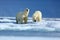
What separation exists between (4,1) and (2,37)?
99 cm

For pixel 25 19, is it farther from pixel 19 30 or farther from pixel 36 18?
pixel 19 30

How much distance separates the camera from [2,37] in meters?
0.69

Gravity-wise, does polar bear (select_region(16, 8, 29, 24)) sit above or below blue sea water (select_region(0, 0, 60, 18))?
below

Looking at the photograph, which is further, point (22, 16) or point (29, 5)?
point (29, 5)

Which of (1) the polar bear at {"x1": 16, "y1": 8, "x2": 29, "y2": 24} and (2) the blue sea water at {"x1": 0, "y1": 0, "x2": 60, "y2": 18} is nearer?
(1) the polar bear at {"x1": 16, "y1": 8, "x2": 29, "y2": 24}

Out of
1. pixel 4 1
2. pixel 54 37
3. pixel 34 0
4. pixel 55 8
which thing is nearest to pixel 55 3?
pixel 55 8

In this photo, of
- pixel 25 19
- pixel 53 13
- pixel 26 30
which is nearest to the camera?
pixel 26 30

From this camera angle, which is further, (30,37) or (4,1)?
(4,1)

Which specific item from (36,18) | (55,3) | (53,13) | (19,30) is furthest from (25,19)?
(55,3)

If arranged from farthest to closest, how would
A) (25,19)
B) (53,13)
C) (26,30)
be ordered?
(53,13), (25,19), (26,30)

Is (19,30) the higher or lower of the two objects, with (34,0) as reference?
lower

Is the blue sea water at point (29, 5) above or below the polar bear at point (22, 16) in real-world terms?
above

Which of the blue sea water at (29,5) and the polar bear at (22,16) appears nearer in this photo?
the polar bear at (22,16)

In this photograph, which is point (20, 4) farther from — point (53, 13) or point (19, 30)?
point (19, 30)
